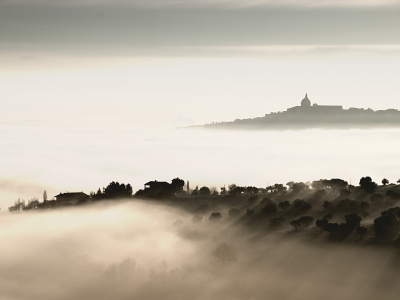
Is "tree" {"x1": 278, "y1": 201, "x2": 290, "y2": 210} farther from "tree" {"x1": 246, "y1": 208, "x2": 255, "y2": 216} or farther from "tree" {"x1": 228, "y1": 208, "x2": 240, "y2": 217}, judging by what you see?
"tree" {"x1": 228, "y1": 208, "x2": 240, "y2": 217}

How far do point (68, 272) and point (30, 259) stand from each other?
27.0 m

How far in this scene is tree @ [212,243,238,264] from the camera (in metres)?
117

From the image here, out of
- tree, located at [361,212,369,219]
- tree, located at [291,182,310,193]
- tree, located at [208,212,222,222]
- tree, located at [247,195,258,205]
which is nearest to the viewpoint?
tree, located at [361,212,369,219]

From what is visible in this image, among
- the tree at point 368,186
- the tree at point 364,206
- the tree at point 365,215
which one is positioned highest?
the tree at point 368,186

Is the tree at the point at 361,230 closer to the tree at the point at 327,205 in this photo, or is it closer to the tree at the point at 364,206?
the tree at the point at 364,206

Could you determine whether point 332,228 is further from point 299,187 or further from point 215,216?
point 299,187

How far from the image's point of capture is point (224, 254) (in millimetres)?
117750

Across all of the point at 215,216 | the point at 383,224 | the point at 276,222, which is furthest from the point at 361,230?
the point at 215,216

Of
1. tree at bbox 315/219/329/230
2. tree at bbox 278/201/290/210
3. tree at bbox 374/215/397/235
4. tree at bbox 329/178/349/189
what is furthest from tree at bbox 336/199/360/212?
tree at bbox 329/178/349/189

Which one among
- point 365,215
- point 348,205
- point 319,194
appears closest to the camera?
point 365,215

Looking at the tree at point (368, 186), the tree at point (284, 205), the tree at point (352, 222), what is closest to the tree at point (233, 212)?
the tree at point (284, 205)

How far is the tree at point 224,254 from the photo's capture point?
117m

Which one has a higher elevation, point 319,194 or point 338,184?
point 338,184

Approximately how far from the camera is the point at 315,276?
104062 mm
